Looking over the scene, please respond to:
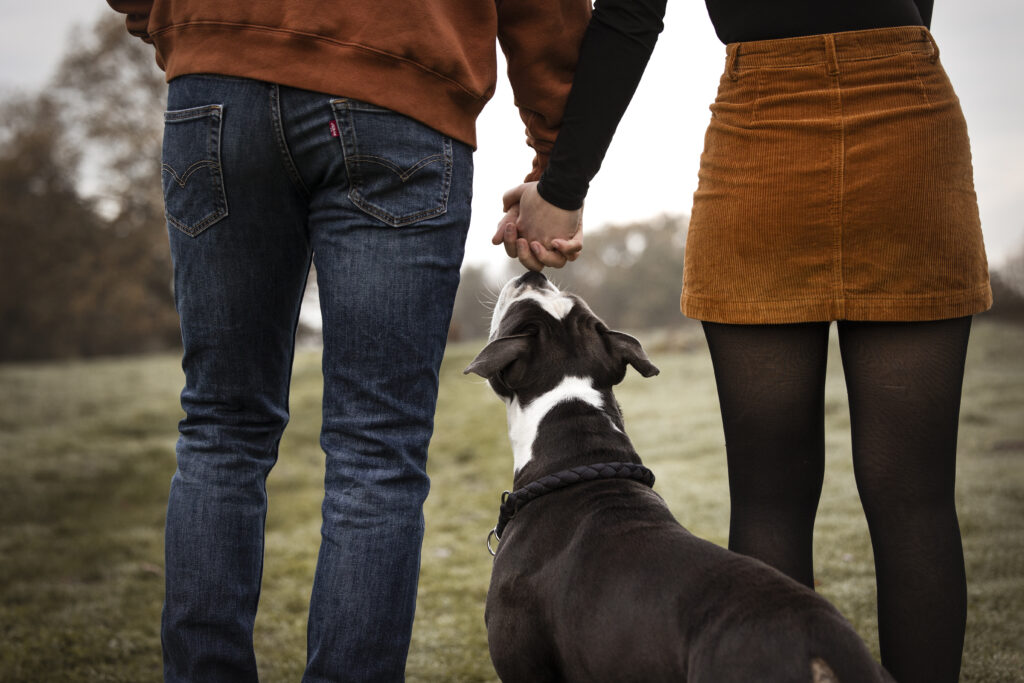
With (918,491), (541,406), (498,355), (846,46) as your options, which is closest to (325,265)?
(498,355)

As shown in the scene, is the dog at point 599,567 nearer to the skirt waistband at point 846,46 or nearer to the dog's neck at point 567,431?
the dog's neck at point 567,431

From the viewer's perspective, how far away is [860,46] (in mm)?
1991

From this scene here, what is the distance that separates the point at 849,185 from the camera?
202 cm

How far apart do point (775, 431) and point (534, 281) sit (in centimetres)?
97

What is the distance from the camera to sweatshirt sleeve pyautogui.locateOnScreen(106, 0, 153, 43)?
224 centimetres

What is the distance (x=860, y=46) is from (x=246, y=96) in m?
1.36

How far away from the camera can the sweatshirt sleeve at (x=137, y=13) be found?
2.24 metres

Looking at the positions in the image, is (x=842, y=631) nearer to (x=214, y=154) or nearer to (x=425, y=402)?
(x=425, y=402)

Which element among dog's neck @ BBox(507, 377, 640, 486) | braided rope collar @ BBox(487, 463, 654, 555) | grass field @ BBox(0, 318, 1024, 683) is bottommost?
grass field @ BBox(0, 318, 1024, 683)

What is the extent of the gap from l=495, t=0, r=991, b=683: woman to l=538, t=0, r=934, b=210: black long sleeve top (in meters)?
0.02

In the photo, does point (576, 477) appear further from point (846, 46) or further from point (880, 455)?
point (846, 46)

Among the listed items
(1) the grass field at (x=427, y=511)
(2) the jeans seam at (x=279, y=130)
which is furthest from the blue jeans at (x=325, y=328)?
(1) the grass field at (x=427, y=511)

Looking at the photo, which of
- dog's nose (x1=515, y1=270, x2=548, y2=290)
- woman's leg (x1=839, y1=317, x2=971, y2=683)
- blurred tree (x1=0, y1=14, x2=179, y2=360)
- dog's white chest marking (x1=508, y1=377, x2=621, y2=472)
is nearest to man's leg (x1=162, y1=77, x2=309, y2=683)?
dog's white chest marking (x1=508, y1=377, x2=621, y2=472)

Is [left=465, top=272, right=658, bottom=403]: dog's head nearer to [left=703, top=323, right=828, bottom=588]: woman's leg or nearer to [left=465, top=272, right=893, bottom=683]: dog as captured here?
[left=465, top=272, right=893, bottom=683]: dog
